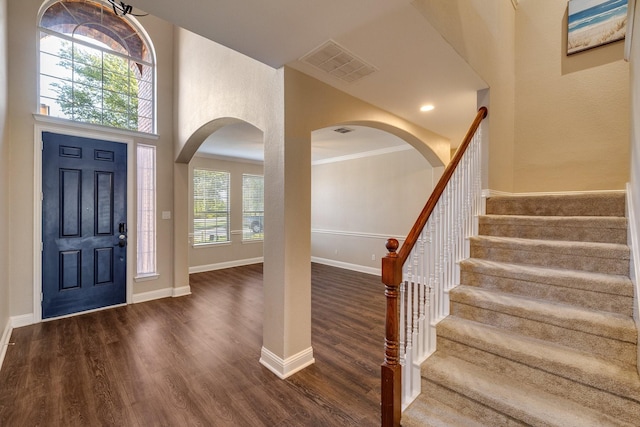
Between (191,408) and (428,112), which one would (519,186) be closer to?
(428,112)

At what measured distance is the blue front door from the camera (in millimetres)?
3268

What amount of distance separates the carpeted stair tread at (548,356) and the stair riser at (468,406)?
0.45ft

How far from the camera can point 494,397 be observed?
1358mm

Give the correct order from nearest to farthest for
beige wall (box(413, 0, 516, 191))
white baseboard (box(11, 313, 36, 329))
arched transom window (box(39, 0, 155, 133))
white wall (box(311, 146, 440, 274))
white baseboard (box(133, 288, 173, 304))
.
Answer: beige wall (box(413, 0, 516, 191)) < white baseboard (box(11, 313, 36, 329)) < arched transom window (box(39, 0, 155, 133)) < white baseboard (box(133, 288, 173, 304)) < white wall (box(311, 146, 440, 274))

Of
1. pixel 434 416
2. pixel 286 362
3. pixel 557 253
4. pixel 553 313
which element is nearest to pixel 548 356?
pixel 553 313

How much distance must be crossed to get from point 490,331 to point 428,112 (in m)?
2.56

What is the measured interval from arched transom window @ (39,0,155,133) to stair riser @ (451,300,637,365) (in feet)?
15.6

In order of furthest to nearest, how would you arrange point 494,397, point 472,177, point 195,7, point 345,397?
point 472,177
point 345,397
point 195,7
point 494,397

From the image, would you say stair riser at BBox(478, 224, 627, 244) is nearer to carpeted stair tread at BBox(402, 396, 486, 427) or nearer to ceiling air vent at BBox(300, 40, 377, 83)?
carpeted stair tread at BBox(402, 396, 486, 427)

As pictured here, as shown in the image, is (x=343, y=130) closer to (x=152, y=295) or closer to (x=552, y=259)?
(x=552, y=259)

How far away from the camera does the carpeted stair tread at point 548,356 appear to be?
1231mm

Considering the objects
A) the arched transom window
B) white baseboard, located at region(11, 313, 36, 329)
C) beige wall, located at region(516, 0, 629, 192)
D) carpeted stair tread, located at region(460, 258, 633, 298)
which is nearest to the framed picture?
beige wall, located at region(516, 0, 629, 192)

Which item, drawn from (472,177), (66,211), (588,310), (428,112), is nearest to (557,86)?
(428,112)

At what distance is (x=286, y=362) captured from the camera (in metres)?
2.25
